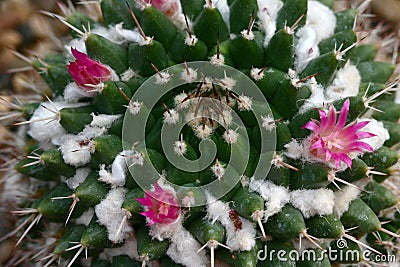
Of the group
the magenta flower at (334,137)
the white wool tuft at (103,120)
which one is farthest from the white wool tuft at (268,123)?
the white wool tuft at (103,120)

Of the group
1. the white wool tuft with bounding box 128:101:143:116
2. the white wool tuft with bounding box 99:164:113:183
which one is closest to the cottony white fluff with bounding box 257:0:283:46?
the white wool tuft with bounding box 128:101:143:116

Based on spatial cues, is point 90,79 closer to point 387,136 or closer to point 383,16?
point 387,136

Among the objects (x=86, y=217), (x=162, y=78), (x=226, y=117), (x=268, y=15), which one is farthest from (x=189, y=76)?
(x=86, y=217)

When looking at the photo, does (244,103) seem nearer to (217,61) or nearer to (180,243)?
(217,61)

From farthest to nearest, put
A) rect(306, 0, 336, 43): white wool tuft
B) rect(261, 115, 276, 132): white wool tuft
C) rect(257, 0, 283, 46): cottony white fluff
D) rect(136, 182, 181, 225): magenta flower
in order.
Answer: rect(306, 0, 336, 43): white wool tuft < rect(257, 0, 283, 46): cottony white fluff < rect(261, 115, 276, 132): white wool tuft < rect(136, 182, 181, 225): magenta flower

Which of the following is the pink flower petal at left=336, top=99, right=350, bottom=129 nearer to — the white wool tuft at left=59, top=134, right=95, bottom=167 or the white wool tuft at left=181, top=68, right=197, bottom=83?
the white wool tuft at left=181, top=68, right=197, bottom=83

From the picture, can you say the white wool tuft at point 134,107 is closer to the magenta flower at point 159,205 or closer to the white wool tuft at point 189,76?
the white wool tuft at point 189,76
